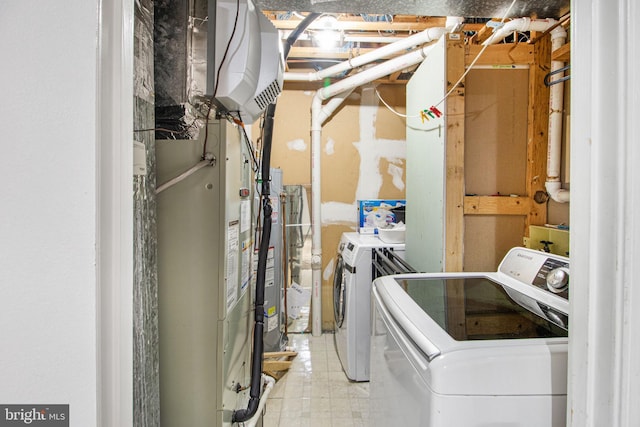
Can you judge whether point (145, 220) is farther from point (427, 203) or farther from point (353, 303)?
point (353, 303)

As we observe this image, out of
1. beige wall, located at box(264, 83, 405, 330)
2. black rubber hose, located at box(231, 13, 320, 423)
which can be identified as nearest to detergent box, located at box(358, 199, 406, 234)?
beige wall, located at box(264, 83, 405, 330)

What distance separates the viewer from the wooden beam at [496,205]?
5.37 feet

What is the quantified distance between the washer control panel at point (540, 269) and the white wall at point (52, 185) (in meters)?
1.38

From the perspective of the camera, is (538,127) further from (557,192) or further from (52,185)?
(52,185)

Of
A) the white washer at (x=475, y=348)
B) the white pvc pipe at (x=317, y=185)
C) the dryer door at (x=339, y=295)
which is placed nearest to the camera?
the white washer at (x=475, y=348)

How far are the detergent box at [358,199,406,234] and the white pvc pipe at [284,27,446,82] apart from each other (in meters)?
1.34

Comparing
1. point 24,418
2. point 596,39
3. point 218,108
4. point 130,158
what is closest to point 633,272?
point 596,39

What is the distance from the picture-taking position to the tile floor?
83.1 inches

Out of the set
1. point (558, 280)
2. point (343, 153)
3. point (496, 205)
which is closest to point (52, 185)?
point (558, 280)

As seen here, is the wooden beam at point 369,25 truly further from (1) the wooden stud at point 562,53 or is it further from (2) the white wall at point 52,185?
(2) the white wall at point 52,185

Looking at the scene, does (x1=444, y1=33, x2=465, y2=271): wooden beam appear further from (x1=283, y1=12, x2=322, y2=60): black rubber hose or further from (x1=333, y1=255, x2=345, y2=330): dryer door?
(x1=333, y1=255, x2=345, y2=330): dryer door

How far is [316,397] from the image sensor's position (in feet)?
7.75
